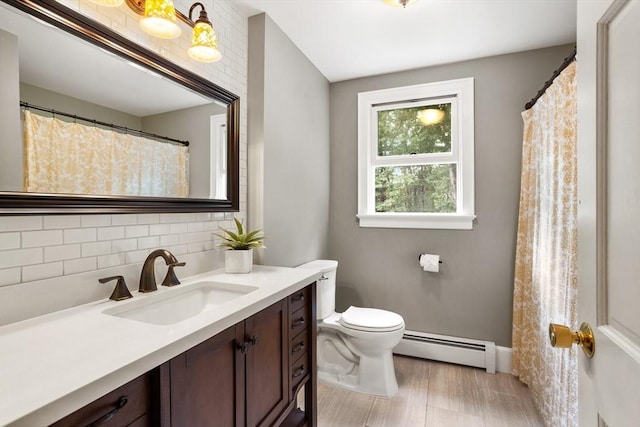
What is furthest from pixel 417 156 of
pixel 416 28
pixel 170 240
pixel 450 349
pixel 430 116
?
pixel 170 240

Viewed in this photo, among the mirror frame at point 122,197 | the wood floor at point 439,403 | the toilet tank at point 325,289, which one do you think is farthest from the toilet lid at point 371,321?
the mirror frame at point 122,197

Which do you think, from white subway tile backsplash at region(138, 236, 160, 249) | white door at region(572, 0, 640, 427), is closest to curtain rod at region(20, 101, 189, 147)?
white subway tile backsplash at region(138, 236, 160, 249)

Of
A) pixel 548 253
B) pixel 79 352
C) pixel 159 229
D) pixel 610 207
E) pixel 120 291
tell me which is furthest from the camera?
pixel 548 253

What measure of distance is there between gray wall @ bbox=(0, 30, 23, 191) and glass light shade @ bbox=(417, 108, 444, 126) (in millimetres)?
2508

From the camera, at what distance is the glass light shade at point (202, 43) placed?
53.1 inches

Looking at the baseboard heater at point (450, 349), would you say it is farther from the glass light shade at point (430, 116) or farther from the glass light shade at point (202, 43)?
the glass light shade at point (202, 43)

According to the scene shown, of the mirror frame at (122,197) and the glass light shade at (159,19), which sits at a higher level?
the glass light shade at (159,19)

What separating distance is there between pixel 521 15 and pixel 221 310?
2334 mm

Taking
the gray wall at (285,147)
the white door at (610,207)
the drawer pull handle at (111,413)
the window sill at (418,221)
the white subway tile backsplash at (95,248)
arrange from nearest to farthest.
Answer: the white door at (610,207), the drawer pull handle at (111,413), the white subway tile backsplash at (95,248), the gray wall at (285,147), the window sill at (418,221)

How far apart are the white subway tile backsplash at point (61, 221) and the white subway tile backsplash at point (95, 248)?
0.08 metres

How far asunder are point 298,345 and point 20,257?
1.07 metres

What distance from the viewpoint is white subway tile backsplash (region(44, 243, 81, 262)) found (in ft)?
3.21

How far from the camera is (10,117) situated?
884mm

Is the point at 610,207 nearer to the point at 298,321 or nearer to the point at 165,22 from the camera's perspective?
the point at 298,321
